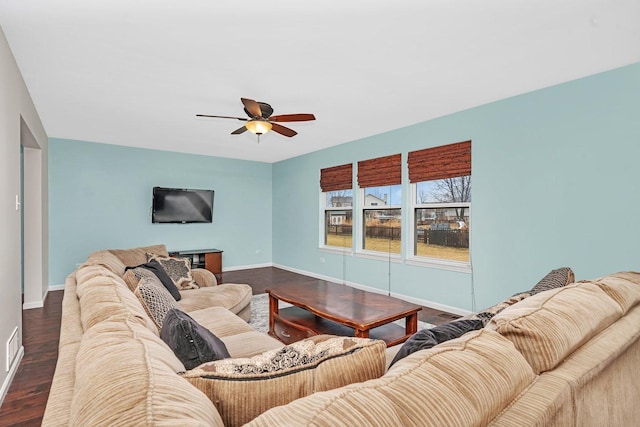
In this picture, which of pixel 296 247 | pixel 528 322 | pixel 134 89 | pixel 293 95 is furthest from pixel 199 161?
pixel 528 322

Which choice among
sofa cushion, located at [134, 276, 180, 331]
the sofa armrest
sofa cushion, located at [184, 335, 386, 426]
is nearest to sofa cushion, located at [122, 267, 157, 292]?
sofa cushion, located at [134, 276, 180, 331]

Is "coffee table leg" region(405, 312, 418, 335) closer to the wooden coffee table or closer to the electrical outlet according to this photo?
the wooden coffee table

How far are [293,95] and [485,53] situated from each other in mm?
1769

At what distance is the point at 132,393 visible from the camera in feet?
2.08

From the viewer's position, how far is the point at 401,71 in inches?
111

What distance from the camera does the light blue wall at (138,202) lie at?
207 inches

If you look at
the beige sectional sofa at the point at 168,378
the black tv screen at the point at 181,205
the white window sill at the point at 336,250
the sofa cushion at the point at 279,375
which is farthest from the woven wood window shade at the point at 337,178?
the sofa cushion at the point at 279,375

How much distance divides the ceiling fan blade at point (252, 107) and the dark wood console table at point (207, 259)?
3.81 m

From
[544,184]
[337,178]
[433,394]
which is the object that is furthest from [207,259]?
[433,394]

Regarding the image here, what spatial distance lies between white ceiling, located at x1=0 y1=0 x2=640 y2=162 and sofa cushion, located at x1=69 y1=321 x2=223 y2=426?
6.39 feet

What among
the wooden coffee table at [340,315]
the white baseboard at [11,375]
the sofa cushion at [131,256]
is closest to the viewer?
the white baseboard at [11,375]

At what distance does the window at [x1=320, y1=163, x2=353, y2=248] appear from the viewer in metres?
5.57

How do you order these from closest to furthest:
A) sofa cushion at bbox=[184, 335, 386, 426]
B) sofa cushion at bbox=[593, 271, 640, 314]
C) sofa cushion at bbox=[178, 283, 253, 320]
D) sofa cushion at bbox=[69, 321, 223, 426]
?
sofa cushion at bbox=[69, 321, 223, 426], sofa cushion at bbox=[184, 335, 386, 426], sofa cushion at bbox=[593, 271, 640, 314], sofa cushion at bbox=[178, 283, 253, 320]

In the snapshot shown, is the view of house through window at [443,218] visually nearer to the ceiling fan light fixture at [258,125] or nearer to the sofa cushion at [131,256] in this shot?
the ceiling fan light fixture at [258,125]
